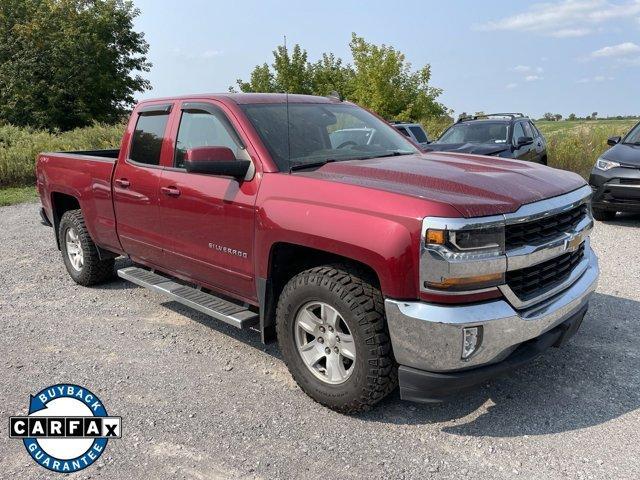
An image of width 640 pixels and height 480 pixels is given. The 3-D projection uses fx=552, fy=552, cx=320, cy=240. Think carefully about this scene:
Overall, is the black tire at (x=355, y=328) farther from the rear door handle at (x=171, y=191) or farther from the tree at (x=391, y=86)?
the tree at (x=391, y=86)

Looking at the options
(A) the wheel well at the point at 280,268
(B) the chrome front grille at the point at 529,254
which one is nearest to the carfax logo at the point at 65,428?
(A) the wheel well at the point at 280,268

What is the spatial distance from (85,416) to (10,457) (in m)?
0.44

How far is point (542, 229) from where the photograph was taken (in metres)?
3.13

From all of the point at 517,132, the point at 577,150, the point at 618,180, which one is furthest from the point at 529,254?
the point at 577,150

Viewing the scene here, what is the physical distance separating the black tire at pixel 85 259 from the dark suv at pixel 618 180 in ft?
23.1

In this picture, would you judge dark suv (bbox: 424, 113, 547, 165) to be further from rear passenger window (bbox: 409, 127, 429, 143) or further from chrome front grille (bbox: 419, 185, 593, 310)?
chrome front grille (bbox: 419, 185, 593, 310)

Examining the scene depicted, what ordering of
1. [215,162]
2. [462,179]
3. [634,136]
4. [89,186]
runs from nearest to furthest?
Answer: [462,179] → [215,162] → [89,186] → [634,136]

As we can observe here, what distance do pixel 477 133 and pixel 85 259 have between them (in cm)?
831

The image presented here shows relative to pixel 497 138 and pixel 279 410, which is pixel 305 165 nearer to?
pixel 279 410

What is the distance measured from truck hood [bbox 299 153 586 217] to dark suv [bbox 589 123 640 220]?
5082 mm

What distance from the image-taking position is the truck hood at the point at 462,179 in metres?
2.91

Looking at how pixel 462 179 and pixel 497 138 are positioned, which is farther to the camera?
pixel 497 138

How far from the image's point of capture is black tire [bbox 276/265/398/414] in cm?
303

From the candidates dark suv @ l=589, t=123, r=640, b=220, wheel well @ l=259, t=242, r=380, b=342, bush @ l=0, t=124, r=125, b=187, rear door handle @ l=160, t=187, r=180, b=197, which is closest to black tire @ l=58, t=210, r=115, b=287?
rear door handle @ l=160, t=187, r=180, b=197
